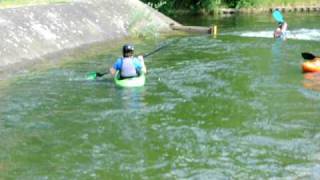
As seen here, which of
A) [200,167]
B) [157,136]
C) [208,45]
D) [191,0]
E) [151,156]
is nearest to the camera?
[200,167]

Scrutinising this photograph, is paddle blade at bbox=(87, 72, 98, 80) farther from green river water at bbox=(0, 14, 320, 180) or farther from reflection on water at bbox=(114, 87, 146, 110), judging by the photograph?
reflection on water at bbox=(114, 87, 146, 110)

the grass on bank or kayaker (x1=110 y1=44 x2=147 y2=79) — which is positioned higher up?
the grass on bank

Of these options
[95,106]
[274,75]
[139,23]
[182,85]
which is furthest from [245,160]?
[139,23]

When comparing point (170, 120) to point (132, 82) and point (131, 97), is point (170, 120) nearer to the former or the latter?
point (131, 97)

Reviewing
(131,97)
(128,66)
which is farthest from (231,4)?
(131,97)

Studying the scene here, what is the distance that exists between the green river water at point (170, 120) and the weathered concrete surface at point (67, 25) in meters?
2.07

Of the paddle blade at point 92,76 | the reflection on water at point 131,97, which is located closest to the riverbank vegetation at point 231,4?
the paddle blade at point 92,76

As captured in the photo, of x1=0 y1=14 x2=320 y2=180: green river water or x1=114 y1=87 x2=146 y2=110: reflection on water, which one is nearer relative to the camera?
x1=0 y1=14 x2=320 y2=180: green river water

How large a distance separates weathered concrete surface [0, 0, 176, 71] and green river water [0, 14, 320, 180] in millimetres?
2073

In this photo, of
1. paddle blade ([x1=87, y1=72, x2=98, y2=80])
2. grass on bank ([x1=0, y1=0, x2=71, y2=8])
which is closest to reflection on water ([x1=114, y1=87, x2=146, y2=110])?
paddle blade ([x1=87, y1=72, x2=98, y2=80])

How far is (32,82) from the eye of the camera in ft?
75.1

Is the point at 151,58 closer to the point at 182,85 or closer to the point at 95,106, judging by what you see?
the point at 182,85

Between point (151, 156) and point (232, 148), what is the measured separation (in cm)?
182

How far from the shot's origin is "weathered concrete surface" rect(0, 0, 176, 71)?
2807 centimetres
